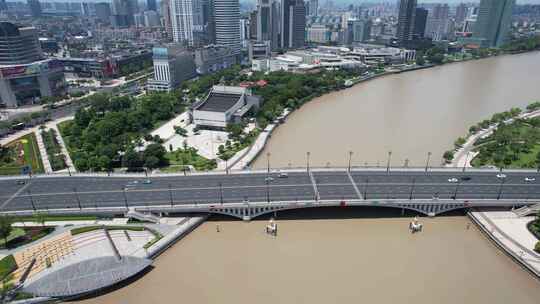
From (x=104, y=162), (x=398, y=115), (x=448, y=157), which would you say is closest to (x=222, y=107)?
(x=104, y=162)

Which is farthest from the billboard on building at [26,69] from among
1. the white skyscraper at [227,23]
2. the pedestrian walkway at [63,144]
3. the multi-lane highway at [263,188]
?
the white skyscraper at [227,23]

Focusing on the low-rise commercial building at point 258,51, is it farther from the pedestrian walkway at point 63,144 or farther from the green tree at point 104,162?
the green tree at point 104,162

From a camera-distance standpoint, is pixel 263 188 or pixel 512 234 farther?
pixel 263 188

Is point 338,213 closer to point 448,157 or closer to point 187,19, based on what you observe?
point 448,157

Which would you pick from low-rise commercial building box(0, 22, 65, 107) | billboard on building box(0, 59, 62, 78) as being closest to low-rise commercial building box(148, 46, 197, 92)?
billboard on building box(0, 59, 62, 78)

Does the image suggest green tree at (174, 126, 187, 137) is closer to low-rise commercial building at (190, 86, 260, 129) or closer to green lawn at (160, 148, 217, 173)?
low-rise commercial building at (190, 86, 260, 129)

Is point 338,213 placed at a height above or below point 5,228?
below
